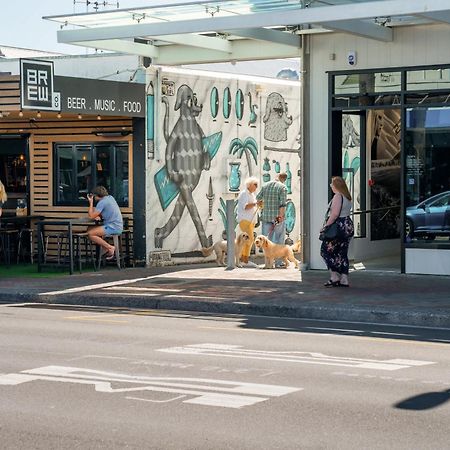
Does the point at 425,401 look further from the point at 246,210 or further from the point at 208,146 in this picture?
the point at 208,146

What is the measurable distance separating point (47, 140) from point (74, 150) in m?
0.63

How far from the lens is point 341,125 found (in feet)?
66.4

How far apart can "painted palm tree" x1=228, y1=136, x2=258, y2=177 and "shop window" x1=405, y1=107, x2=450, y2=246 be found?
5112 mm

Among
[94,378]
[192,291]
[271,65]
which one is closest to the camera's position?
[94,378]

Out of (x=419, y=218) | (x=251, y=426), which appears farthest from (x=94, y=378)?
(x=419, y=218)

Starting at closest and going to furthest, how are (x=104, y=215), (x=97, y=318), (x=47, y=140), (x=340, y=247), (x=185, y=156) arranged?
1. (x=97, y=318)
2. (x=340, y=247)
3. (x=104, y=215)
4. (x=185, y=156)
5. (x=47, y=140)

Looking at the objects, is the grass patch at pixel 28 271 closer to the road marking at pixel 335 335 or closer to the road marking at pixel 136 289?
the road marking at pixel 136 289

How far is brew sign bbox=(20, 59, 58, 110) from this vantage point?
19062 millimetres

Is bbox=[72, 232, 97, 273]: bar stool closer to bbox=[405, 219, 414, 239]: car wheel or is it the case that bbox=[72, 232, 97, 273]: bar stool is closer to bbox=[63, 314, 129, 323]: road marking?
bbox=[63, 314, 129, 323]: road marking

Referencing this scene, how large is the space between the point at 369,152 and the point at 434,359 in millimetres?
10156

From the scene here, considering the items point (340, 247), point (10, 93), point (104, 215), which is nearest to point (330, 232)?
point (340, 247)

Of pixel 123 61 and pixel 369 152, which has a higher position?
pixel 123 61

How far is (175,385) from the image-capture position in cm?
966

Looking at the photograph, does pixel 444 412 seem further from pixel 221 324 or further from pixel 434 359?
pixel 221 324
